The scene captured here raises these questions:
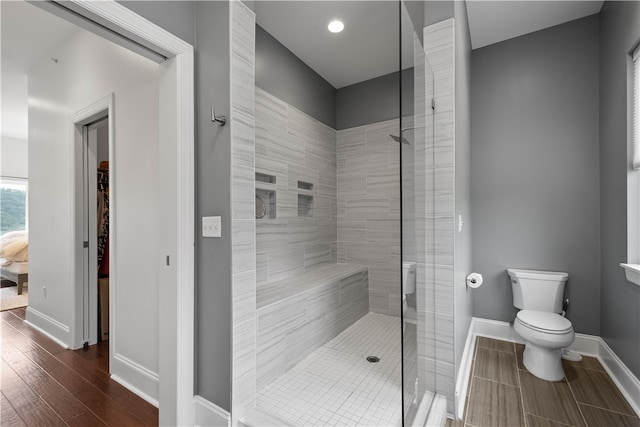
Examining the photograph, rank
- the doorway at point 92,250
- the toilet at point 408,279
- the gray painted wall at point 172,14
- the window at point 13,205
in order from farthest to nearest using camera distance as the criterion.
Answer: the window at point 13,205, the doorway at point 92,250, the gray painted wall at point 172,14, the toilet at point 408,279

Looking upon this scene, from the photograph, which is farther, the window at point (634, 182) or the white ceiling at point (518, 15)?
the white ceiling at point (518, 15)

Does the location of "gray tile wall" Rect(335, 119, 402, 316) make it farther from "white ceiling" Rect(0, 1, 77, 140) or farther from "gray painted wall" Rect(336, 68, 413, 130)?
"white ceiling" Rect(0, 1, 77, 140)

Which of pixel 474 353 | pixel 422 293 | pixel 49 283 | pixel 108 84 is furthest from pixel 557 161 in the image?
pixel 49 283

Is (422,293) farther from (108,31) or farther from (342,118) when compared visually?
(342,118)

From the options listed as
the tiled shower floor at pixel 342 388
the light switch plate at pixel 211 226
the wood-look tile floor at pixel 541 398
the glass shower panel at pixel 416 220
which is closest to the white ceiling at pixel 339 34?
the glass shower panel at pixel 416 220

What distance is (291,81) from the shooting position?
2973 mm

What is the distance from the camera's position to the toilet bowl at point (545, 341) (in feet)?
6.62

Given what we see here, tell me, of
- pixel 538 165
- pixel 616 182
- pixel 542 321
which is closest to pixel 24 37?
pixel 538 165

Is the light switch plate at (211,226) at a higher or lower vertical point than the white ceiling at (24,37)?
lower

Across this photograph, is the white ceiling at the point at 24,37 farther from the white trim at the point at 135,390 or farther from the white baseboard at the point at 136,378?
the white trim at the point at 135,390

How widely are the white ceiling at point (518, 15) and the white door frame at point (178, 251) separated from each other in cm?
234

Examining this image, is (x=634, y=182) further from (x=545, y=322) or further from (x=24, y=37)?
(x=24, y=37)

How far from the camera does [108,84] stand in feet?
7.59

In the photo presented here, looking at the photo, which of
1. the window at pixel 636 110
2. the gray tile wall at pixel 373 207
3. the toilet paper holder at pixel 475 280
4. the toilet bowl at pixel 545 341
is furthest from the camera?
the gray tile wall at pixel 373 207
